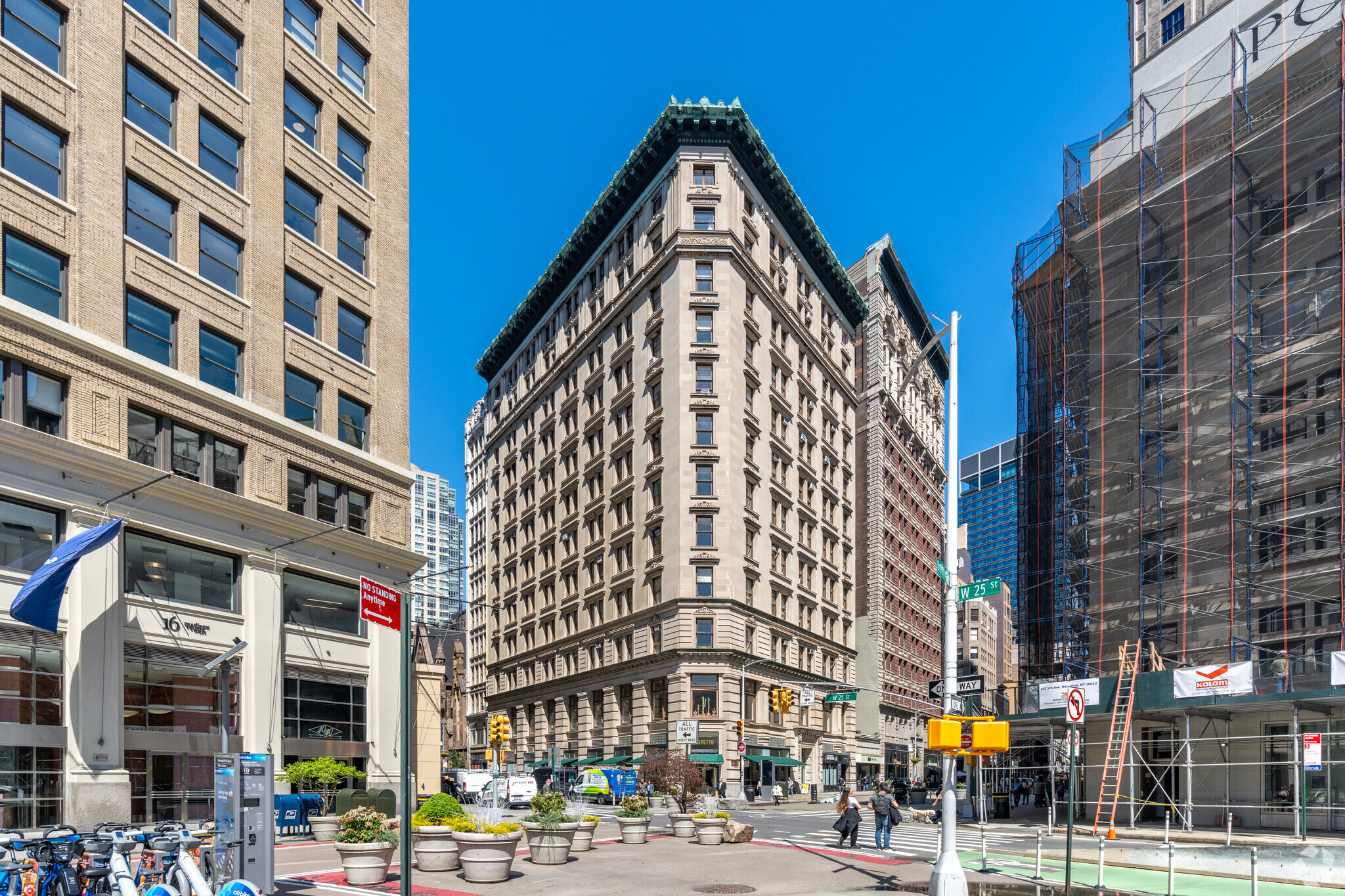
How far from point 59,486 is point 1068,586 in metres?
41.5

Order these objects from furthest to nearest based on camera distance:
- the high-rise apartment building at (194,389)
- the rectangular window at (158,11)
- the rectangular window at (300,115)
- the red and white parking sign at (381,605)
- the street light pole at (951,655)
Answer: the rectangular window at (300,115) → the rectangular window at (158,11) → the high-rise apartment building at (194,389) → the street light pole at (951,655) → the red and white parking sign at (381,605)

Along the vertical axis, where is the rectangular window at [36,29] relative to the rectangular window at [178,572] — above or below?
above

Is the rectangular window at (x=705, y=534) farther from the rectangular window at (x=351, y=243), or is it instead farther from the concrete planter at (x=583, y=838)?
the concrete planter at (x=583, y=838)

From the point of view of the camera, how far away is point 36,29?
26.8m

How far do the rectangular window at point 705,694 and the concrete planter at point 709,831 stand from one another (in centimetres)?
3300

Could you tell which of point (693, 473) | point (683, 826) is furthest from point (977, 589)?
point (693, 473)

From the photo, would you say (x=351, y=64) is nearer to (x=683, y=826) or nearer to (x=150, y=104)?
(x=150, y=104)

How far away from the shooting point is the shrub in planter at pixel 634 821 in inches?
1098

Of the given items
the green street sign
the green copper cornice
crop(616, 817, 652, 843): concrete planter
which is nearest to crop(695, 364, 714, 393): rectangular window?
the green copper cornice

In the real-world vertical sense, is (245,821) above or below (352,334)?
below

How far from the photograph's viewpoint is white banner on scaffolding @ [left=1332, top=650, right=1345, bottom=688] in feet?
96.5

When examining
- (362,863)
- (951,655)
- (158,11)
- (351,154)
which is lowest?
(362,863)

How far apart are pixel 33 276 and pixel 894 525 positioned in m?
80.8

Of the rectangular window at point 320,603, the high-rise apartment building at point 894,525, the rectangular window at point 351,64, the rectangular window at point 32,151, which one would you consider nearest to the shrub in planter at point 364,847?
the rectangular window at point 320,603
